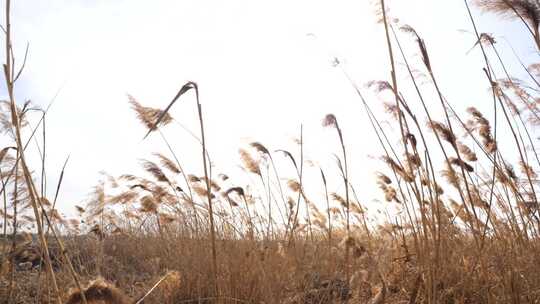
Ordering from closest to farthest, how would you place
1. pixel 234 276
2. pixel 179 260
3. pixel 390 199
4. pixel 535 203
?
1. pixel 535 203
2. pixel 234 276
3. pixel 179 260
4. pixel 390 199

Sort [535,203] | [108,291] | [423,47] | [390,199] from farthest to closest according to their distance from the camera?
1. [390,199]
2. [535,203]
3. [423,47]
4. [108,291]

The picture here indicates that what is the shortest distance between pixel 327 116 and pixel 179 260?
80.6 inches

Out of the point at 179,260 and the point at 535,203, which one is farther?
the point at 179,260

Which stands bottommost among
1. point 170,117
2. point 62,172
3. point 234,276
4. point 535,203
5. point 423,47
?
point 234,276

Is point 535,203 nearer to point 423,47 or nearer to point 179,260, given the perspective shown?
point 423,47

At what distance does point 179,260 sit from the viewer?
13.0 ft

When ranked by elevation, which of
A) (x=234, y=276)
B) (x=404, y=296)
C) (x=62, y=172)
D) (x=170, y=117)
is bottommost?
(x=404, y=296)

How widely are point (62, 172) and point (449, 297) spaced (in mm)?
2226

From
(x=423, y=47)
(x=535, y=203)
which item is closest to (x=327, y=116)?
(x=423, y=47)

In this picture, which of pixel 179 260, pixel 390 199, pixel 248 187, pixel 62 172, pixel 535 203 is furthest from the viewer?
pixel 248 187

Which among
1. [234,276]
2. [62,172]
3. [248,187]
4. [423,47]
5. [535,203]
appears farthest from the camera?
[248,187]

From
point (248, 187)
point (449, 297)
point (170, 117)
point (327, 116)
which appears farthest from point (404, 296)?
point (248, 187)

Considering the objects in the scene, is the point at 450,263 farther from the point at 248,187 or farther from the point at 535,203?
the point at 248,187

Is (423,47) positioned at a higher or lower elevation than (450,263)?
higher
